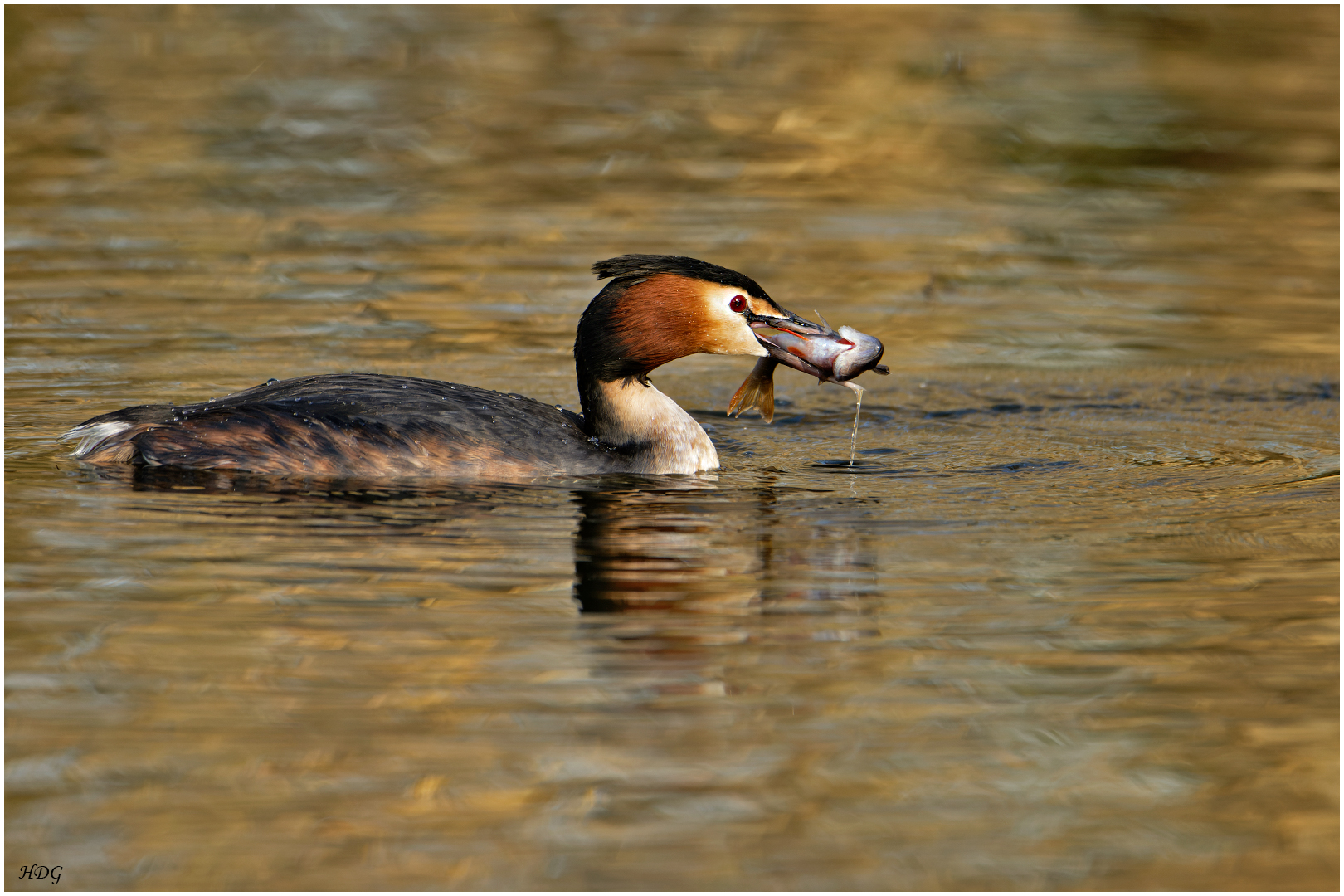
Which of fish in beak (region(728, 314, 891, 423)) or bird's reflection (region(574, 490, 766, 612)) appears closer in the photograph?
bird's reflection (region(574, 490, 766, 612))

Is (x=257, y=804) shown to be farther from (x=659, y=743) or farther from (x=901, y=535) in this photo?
(x=901, y=535)

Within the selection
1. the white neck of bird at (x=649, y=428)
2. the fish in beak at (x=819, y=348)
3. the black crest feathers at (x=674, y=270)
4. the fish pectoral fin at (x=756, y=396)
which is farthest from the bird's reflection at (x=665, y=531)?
the black crest feathers at (x=674, y=270)

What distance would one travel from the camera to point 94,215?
1582cm

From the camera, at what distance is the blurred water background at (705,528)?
18.7ft

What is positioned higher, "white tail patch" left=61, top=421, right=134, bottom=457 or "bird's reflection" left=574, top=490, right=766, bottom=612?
"white tail patch" left=61, top=421, right=134, bottom=457

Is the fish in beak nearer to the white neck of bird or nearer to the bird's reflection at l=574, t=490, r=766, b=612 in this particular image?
the white neck of bird

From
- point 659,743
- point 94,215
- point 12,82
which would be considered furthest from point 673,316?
point 12,82

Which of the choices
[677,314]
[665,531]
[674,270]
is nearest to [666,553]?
[665,531]

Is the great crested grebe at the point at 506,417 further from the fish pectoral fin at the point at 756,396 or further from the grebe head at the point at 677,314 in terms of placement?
the fish pectoral fin at the point at 756,396

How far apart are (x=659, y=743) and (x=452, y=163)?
41.7 feet

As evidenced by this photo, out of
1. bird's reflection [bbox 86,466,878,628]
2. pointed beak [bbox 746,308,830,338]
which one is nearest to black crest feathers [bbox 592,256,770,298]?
pointed beak [bbox 746,308,830,338]

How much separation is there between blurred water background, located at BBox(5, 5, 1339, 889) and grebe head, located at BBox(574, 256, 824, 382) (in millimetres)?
710

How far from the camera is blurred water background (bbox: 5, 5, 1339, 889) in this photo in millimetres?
5715

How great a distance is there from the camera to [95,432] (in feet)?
30.6
